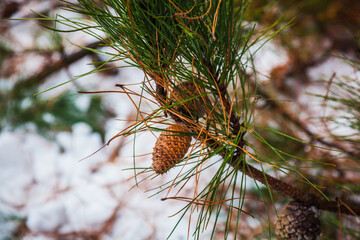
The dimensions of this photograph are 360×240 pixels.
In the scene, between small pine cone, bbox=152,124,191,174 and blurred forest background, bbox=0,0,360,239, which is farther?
blurred forest background, bbox=0,0,360,239

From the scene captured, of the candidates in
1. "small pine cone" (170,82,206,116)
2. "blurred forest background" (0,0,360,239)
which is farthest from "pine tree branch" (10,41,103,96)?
"small pine cone" (170,82,206,116)

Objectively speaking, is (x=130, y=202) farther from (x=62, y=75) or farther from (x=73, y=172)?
(x=62, y=75)

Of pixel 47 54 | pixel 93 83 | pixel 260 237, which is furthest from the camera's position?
pixel 93 83

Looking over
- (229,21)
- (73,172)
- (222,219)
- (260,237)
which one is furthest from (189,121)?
(73,172)

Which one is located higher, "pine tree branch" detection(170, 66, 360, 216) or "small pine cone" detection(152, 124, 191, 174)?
"small pine cone" detection(152, 124, 191, 174)

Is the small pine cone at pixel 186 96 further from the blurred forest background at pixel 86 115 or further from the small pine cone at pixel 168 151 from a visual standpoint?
the blurred forest background at pixel 86 115

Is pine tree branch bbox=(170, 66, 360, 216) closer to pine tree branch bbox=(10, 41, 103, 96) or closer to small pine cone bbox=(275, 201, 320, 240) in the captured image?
small pine cone bbox=(275, 201, 320, 240)
